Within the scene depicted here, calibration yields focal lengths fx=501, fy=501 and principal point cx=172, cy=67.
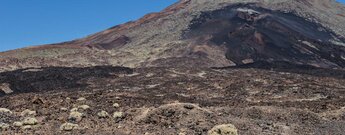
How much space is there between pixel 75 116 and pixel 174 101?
12.2m

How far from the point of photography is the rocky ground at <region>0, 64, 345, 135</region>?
25766mm

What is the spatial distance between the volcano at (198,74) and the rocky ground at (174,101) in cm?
10

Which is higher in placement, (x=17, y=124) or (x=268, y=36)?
(x=268, y=36)

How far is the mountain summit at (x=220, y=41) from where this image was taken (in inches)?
3031

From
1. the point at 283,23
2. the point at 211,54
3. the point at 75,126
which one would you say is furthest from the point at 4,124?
the point at 283,23

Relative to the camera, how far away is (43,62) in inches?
2908

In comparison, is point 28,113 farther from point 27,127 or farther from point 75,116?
point 27,127

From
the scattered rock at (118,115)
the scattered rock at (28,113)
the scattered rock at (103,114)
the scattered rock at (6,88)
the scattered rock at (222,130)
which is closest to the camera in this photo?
the scattered rock at (222,130)

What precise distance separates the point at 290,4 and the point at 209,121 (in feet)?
273

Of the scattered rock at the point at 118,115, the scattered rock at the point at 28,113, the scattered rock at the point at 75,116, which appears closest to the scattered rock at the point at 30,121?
the scattered rock at the point at 75,116

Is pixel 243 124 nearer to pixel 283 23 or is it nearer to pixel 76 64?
pixel 76 64

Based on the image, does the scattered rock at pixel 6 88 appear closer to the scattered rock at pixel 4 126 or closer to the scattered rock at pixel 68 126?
the scattered rock at pixel 4 126

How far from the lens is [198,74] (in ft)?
195

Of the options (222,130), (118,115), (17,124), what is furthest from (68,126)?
(222,130)
